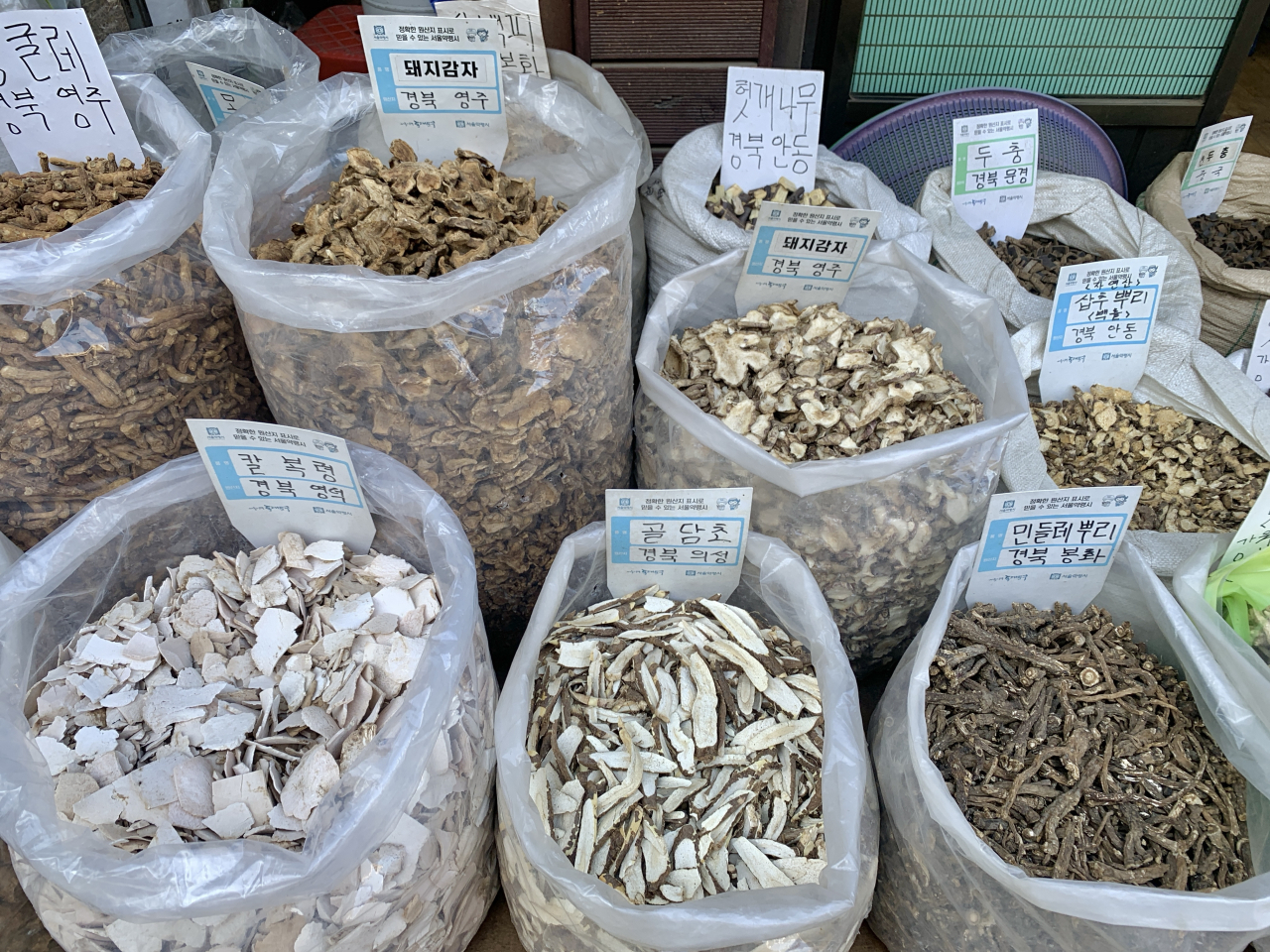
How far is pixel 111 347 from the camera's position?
91cm

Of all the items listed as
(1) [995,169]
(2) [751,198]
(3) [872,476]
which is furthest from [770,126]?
(3) [872,476]

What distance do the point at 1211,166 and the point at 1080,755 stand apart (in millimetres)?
1194

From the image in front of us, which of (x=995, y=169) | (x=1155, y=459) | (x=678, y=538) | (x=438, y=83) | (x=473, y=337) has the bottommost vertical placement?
(x=1155, y=459)

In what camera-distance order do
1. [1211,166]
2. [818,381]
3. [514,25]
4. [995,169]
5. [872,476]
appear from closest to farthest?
[872,476]
[818,381]
[514,25]
[995,169]
[1211,166]

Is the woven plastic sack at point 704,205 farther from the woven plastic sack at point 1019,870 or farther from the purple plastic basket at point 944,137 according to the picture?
the woven plastic sack at point 1019,870

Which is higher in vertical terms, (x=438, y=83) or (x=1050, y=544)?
(x=438, y=83)

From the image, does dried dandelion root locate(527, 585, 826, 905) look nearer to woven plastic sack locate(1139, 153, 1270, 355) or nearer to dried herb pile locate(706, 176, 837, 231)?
dried herb pile locate(706, 176, 837, 231)

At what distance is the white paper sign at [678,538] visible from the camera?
3.06 ft

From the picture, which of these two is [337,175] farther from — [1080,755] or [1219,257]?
[1219,257]

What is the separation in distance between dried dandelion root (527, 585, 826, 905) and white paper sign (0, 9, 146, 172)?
856 millimetres

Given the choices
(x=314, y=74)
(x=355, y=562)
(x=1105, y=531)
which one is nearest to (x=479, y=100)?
(x=314, y=74)

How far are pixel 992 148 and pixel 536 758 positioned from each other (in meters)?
1.19

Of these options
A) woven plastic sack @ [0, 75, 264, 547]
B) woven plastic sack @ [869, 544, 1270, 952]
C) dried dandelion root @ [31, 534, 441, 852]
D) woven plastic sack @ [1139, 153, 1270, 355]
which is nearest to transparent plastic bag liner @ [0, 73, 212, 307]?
woven plastic sack @ [0, 75, 264, 547]

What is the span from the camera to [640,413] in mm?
1169
